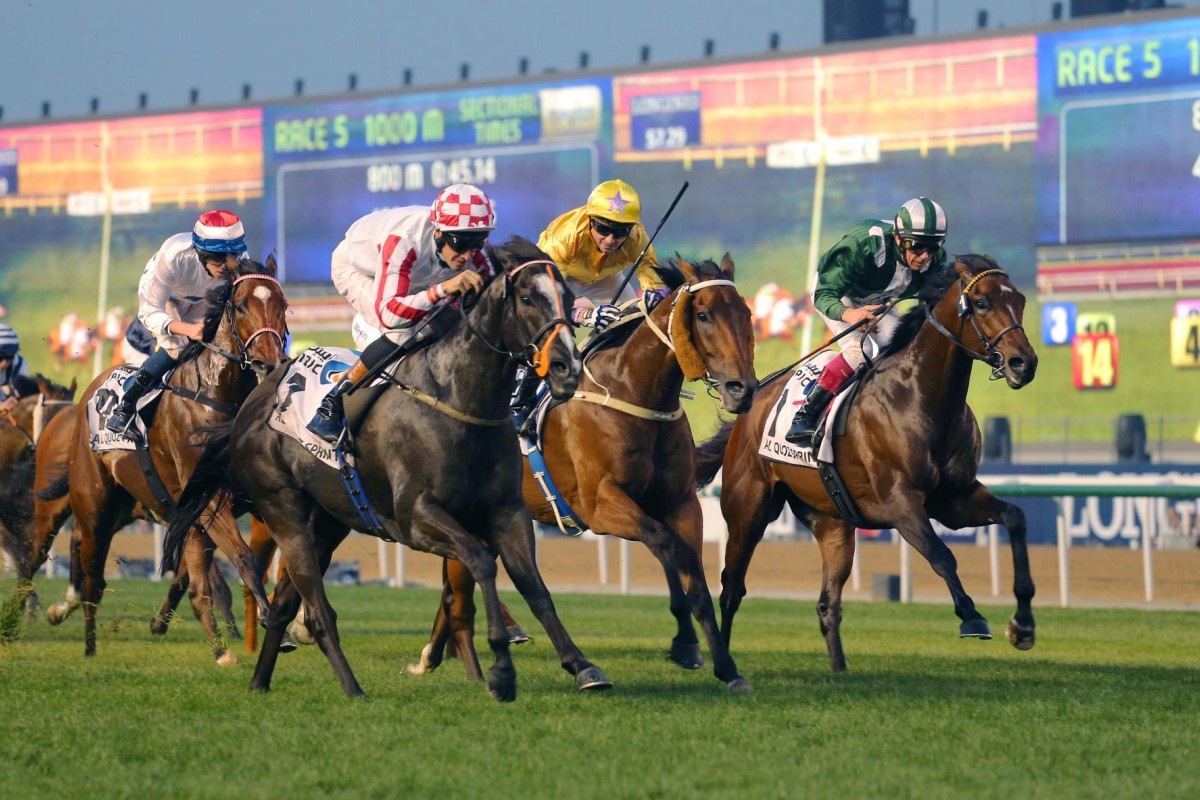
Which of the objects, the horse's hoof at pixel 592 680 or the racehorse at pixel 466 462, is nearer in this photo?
the horse's hoof at pixel 592 680

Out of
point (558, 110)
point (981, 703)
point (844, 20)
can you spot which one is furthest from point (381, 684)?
point (844, 20)

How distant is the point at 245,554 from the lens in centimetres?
806

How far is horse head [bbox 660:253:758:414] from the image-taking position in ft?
22.3

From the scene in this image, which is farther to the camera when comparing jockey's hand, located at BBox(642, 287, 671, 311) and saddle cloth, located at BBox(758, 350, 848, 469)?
saddle cloth, located at BBox(758, 350, 848, 469)

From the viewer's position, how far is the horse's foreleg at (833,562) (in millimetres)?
8445

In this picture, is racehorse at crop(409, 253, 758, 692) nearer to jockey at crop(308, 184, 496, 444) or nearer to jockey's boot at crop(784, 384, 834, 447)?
jockey's boot at crop(784, 384, 834, 447)

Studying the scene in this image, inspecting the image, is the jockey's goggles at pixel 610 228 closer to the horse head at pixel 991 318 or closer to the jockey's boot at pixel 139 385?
the horse head at pixel 991 318

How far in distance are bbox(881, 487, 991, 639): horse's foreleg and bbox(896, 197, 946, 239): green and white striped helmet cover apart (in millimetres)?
1147

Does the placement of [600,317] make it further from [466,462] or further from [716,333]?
[466,462]

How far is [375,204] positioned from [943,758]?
2618 centimetres

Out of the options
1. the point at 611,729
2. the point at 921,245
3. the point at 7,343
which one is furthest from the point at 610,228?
the point at 7,343

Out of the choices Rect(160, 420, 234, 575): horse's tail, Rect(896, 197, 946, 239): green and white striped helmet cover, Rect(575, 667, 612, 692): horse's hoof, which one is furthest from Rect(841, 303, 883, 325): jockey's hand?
Rect(160, 420, 234, 575): horse's tail

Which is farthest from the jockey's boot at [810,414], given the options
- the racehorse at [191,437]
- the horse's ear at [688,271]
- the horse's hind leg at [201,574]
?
the horse's hind leg at [201,574]

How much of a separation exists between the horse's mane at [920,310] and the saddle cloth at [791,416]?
36 cm
